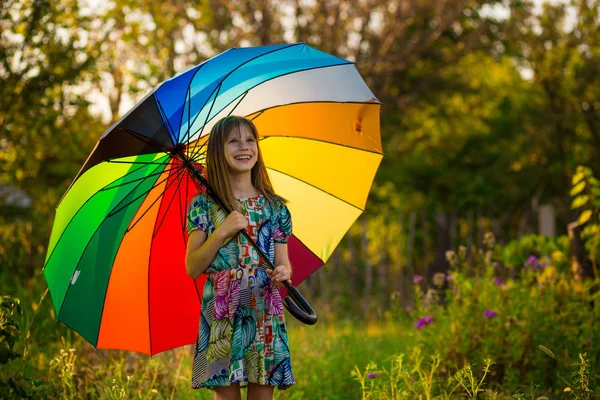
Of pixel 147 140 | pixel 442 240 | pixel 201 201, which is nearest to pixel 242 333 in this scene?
pixel 201 201

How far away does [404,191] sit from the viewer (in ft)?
45.1

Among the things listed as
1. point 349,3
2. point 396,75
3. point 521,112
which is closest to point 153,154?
point 349,3

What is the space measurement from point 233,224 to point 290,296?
42 centimetres

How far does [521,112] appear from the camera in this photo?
1435 centimetres

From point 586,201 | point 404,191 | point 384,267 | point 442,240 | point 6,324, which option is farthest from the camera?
point 404,191

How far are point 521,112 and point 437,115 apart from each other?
163 cm

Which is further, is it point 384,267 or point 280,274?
point 384,267

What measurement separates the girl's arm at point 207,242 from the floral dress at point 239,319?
4 cm

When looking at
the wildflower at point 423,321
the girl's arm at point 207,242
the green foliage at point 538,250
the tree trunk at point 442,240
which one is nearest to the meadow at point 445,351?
the wildflower at point 423,321

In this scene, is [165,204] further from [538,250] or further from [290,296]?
[538,250]

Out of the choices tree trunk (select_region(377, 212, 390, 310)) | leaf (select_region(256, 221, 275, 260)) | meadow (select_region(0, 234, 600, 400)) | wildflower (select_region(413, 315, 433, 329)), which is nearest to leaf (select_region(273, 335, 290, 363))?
leaf (select_region(256, 221, 275, 260))

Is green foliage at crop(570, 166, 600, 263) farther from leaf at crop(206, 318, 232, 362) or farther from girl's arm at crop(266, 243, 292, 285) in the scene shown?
leaf at crop(206, 318, 232, 362)

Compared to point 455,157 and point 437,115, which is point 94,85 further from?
point 437,115

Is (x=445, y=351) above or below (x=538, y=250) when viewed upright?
below
